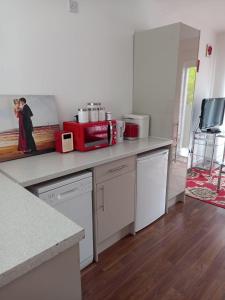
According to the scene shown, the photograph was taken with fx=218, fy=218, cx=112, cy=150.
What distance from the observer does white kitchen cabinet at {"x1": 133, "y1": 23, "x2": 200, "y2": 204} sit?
2.27m

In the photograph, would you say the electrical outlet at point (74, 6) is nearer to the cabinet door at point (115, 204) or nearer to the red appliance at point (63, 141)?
the red appliance at point (63, 141)

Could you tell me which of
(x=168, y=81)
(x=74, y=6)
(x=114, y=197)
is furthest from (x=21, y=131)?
(x=168, y=81)

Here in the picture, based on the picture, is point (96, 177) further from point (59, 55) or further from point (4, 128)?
point (59, 55)

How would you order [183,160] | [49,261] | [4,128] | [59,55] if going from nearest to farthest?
[49,261] → [4,128] → [59,55] → [183,160]

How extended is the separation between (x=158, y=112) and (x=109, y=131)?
2.30 feet

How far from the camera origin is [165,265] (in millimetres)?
1857

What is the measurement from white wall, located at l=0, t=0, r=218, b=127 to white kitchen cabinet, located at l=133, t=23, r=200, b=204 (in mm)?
164

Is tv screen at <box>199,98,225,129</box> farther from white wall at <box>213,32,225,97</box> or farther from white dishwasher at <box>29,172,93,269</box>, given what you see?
white dishwasher at <box>29,172,93,269</box>

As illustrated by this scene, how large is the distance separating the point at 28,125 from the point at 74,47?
871mm

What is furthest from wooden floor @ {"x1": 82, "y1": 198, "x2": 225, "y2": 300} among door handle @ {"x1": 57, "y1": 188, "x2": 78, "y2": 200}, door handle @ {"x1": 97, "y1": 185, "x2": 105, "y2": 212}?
door handle @ {"x1": 57, "y1": 188, "x2": 78, "y2": 200}

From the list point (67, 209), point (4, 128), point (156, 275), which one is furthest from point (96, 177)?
point (156, 275)

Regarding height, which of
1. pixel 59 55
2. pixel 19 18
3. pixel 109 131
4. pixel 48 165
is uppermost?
pixel 19 18

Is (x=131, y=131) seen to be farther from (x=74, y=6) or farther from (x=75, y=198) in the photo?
(x=74, y=6)

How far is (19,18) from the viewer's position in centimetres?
166
